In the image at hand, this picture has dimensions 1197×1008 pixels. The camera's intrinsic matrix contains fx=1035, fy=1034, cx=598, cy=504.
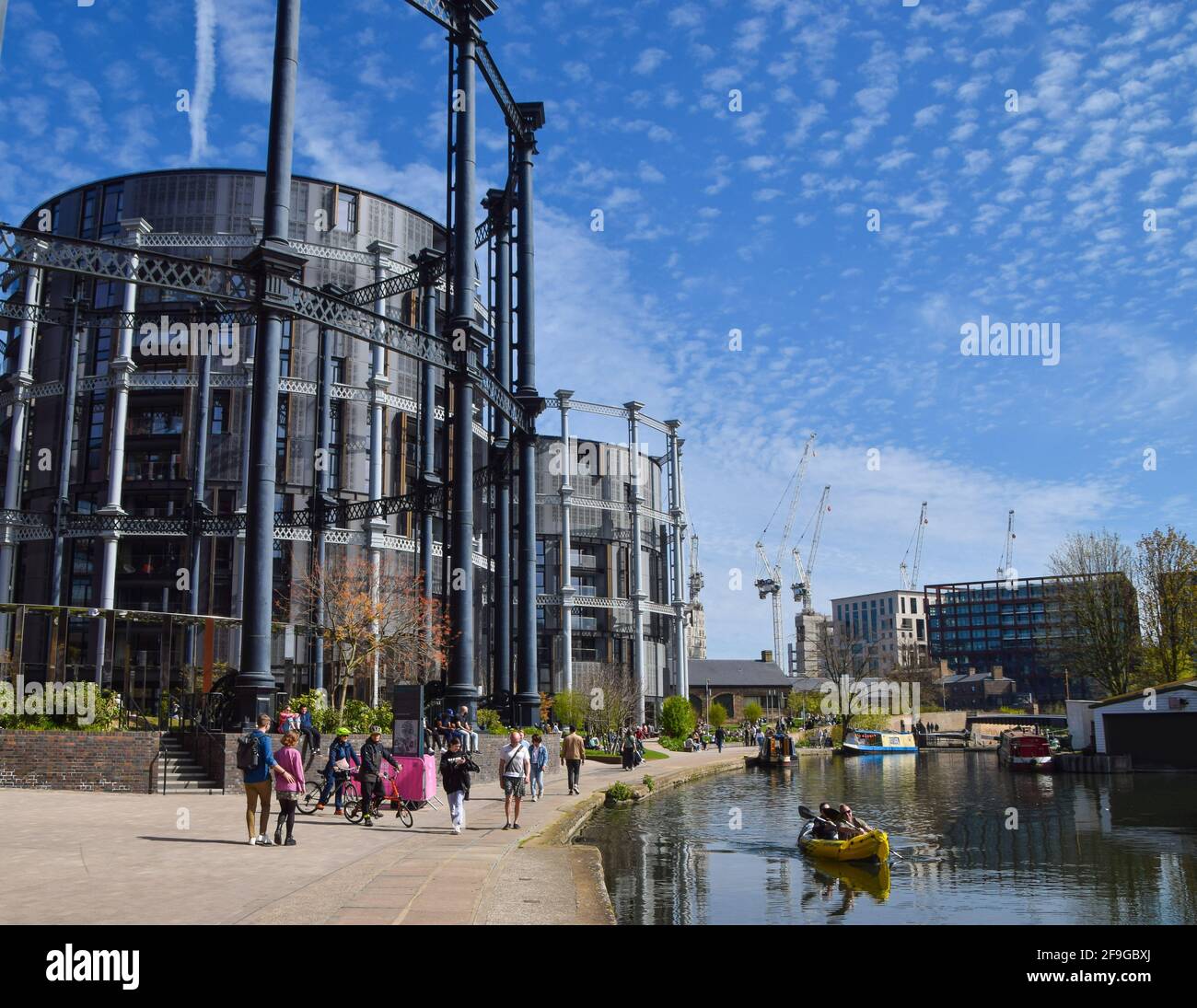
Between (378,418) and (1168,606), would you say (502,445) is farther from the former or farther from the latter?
(1168,606)

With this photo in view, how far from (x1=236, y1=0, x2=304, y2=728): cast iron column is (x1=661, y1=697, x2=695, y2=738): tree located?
163 feet

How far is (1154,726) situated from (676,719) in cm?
2972

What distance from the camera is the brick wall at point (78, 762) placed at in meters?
22.6

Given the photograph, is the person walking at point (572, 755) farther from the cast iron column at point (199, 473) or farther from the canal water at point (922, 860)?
the cast iron column at point (199, 473)

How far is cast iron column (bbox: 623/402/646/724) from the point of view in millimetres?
87000

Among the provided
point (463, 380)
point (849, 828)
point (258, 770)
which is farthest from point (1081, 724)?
point (258, 770)

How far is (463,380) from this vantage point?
28625mm

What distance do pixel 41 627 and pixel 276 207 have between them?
129 feet

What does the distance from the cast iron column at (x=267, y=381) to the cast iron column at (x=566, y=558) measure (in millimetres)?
60900

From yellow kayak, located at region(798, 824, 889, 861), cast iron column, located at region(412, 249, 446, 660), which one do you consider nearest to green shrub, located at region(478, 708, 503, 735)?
cast iron column, located at region(412, 249, 446, 660)

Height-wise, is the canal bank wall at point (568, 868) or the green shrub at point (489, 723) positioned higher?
the green shrub at point (489, 723)

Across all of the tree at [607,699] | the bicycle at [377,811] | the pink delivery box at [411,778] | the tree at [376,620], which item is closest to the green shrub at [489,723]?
the tree at [376,620]

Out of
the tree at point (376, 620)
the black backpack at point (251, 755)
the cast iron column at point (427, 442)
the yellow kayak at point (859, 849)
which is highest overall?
the cast iron column at point (427, 442)

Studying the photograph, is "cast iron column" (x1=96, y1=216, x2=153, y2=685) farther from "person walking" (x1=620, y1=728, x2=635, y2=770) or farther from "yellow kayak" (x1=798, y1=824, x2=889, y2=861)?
"yellow kayak" (x1=798, y1=824, x2=889, y2=861)
